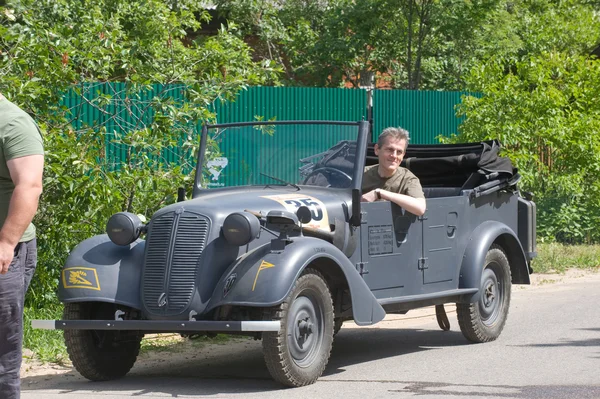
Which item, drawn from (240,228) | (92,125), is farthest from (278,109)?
(240,228)

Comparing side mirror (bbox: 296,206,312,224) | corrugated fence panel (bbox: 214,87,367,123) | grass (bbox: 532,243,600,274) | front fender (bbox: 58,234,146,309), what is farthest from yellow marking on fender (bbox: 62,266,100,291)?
grass (bbox: 532,243,600,274)

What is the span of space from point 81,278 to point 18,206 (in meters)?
2.45

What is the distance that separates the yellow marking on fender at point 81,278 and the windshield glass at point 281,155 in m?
1.59

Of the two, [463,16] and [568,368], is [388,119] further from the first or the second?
[568,368]

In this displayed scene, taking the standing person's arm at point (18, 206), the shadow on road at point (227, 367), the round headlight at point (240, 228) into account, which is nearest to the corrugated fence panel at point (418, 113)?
the shadow on road at point (227, 367)

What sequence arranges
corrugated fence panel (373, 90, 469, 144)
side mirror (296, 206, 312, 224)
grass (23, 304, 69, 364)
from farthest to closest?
corrugated fence panel (373, 90, 469, 144) < grass (23, 304, 69, 364) < side mirror (296, 206, 312, 224)

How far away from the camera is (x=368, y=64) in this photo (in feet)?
82.1

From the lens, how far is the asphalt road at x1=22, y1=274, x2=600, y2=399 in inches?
272

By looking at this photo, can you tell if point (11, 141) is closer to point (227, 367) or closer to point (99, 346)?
point (99, 346)

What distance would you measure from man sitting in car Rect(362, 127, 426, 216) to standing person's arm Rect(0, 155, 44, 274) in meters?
3.82

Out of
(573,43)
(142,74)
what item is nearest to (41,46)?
(142,74)

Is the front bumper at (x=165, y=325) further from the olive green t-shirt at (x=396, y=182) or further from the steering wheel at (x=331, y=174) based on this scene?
the olive green t-shirt at (x=396, y=182)

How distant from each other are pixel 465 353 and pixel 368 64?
1705cm

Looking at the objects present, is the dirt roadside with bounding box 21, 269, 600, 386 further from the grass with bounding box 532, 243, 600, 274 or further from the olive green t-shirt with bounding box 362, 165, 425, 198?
the grass with bounding box 532, 243, 600, 274
